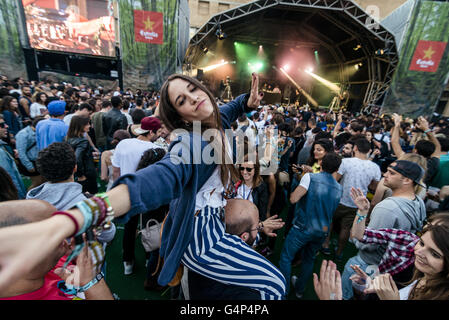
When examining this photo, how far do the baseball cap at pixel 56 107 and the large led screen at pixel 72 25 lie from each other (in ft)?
50.2

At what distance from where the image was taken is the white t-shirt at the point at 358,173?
121 inches

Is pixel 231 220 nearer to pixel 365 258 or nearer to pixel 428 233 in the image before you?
pixel 428 233

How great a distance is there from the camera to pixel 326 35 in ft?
63.0

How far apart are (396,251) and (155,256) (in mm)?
2504

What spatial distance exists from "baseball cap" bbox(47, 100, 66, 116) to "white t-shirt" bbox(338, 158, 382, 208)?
478 cm

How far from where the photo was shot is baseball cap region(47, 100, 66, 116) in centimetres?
343

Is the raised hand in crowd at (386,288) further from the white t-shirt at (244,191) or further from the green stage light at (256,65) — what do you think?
the green stage light at (256,65)

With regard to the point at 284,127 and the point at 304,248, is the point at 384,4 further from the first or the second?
the point at 304,248

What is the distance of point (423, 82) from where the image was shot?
47.1 ft

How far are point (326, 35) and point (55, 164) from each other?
23.7 m

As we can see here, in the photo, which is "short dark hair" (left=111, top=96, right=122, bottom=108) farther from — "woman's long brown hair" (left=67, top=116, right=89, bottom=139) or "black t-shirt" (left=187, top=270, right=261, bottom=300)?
"black t-shirt" (left=187, top=270, right=261, bottom=300)

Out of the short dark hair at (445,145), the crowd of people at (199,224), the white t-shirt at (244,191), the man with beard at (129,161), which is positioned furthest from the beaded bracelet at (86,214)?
the short dark hair at (445,145)

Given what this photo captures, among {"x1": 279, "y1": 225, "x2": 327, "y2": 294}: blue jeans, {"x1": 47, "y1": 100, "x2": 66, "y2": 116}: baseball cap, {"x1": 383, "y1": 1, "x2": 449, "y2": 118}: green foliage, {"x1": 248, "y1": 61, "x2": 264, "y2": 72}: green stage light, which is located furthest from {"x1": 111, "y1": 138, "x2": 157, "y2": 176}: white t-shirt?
{"x1": 248, "y1": 61, "x2": 264, "y2": 72}: green stage light
